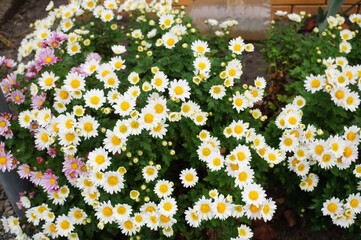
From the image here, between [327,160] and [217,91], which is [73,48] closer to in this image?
[217,91]

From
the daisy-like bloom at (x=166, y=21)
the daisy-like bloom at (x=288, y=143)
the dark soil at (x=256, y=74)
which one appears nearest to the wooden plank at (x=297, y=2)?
the dark soil at (x=256, y=74)

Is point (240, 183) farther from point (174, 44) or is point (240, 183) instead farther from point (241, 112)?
point (174, 44)

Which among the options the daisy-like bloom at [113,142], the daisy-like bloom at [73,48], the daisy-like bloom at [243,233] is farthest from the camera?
the daisy-like bloom at [73,48]

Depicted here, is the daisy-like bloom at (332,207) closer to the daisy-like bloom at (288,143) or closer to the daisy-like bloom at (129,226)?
the daisy-like bloom at (288,143)

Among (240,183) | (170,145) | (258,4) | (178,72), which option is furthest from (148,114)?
(258,4)

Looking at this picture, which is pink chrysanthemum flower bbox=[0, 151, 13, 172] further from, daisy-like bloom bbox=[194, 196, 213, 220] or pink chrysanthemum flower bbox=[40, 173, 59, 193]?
daisy-like bloom bbox=[194, 196, 213, 220]

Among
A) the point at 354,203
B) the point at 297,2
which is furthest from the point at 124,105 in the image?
the point at 297,2

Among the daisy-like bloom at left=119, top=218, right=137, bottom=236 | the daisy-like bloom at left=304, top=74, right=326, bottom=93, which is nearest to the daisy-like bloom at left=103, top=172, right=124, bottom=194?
the daisy-like bloom at left=119, top=218, right=137, bottom=236
